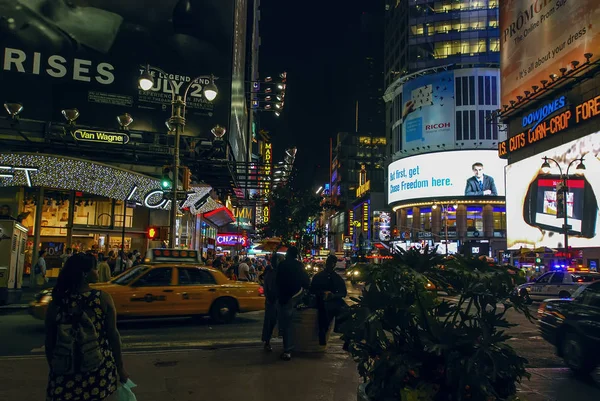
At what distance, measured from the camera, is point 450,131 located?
78562mm

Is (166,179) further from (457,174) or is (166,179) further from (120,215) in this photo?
(457,174)

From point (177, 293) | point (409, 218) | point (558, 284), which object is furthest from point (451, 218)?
point (177, 293)

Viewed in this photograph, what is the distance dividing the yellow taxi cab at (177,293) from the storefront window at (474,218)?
7061 cm

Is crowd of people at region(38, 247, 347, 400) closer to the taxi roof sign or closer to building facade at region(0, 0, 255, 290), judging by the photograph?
the taxi roof sign

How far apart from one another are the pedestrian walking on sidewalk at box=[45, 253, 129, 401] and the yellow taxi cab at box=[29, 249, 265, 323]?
8.31m

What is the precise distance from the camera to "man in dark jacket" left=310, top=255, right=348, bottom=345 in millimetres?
8422

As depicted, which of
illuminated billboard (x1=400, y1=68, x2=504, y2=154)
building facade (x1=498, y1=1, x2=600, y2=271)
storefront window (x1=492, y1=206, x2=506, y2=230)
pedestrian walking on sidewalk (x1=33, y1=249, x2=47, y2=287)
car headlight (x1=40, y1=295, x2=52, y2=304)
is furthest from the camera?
illuminated billboard (x1=400, y1=68, x2=504, y2=154)

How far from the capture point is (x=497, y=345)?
3707 mm

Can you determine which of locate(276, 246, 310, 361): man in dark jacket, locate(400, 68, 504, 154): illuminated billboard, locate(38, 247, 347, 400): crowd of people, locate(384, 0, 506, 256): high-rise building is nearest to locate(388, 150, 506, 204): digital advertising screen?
locate(384, 0, 506, 256): high-rise building

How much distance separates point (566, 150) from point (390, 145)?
2391 inches

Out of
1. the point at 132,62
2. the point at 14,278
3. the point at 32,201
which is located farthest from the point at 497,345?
the point at 132,62

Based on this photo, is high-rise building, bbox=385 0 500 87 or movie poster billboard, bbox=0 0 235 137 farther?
high-rise building, bbox=385 0 500 87

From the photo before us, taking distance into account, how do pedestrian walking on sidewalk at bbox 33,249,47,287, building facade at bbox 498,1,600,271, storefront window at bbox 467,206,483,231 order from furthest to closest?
storefront window at bbox 467,206,483,231 → building facade at bbox 498,1,600,271 → pedestrian walking on sidewalk at bbox 33,249,47,287

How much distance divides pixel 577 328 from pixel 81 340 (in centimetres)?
729
